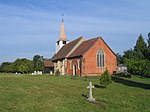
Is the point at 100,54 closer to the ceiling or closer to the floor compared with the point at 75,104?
closer to the ceiling

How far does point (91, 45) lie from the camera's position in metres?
A: 53.2

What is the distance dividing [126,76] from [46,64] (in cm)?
4969

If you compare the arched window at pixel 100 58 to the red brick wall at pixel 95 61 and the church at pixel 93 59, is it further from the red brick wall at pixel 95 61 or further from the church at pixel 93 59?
the red brick wall at pixel 95 61

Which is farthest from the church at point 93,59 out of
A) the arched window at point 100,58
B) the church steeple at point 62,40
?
the church steeple at point 62,40

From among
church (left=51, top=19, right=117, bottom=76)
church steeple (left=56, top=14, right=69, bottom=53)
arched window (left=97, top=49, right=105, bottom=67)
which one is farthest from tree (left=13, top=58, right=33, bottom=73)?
arched window (left=97, top=49, right=105, bottom=67)

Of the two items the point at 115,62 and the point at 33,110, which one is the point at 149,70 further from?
the point at 33,110

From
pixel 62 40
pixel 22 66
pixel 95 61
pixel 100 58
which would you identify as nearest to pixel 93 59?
pixel 95 61

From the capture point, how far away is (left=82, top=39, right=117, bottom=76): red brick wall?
52906mm

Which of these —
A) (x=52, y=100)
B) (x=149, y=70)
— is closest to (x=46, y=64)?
(x=149, y=70)

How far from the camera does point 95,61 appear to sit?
5381cm

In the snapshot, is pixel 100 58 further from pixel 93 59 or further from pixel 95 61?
pixel 93 59

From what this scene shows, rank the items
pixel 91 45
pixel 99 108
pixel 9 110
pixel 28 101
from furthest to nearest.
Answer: pixel 91 45
pixel 28 101
pixel 99 108
pixel 9 110

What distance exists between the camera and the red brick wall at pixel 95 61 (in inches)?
2083

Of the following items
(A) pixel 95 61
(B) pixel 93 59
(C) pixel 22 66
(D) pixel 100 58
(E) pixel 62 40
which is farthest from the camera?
(C) pixel 22 66
